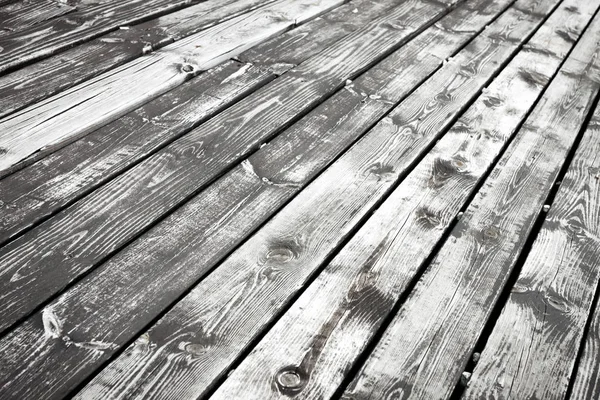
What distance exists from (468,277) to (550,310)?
0.17 m

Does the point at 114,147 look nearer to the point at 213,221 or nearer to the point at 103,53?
the point at 213,221

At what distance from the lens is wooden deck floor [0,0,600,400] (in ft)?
3.59

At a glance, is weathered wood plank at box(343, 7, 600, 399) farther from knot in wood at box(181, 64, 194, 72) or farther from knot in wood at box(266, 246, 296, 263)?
knot in wood at box(181, 64, 194, 72)

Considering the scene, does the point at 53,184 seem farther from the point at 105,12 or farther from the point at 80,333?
the point at 105,12

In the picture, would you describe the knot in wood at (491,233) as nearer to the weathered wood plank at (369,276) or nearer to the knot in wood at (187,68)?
the weathered wood plank at (369,276)

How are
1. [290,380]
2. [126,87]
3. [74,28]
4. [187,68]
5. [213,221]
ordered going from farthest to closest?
[74,28]
[187,68]
[126,87]
[213,221]
[290,380]

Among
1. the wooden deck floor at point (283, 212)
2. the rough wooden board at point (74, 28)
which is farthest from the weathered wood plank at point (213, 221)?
the rough wooden board at point (74, 28)

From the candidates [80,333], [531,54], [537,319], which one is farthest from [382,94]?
[80,333]

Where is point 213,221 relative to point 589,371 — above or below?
above

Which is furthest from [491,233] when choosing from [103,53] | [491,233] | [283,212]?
[103,53]

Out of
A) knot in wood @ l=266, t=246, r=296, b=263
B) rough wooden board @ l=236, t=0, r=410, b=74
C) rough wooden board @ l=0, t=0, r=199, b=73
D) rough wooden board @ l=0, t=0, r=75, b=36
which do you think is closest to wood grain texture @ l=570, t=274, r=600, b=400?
knot in wood @ l=266, t=246, r=296, b=263

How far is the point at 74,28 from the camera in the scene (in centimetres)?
209

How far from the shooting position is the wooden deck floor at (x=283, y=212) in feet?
3.59

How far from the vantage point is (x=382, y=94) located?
79.0 inches
